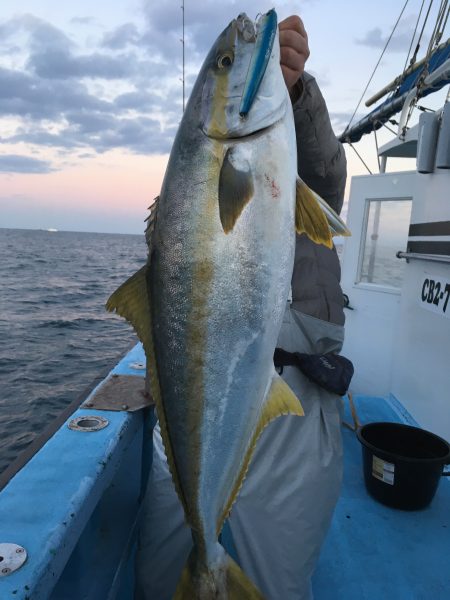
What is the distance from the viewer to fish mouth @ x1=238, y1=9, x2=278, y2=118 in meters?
1.49

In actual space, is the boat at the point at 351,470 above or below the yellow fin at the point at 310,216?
below

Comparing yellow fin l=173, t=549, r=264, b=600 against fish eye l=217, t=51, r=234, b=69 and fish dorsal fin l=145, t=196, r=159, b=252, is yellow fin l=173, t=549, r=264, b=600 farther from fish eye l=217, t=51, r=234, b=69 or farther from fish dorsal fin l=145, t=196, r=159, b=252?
fish eye l=217, t=51, r=234, b=69

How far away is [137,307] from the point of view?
1.63m

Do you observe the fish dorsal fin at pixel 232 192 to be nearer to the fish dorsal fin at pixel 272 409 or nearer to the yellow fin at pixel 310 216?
the yellow fin at pixel 310 216

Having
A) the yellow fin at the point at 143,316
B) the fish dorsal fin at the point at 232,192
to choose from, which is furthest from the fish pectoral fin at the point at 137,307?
the fish dorsal fin at the point at 232,192

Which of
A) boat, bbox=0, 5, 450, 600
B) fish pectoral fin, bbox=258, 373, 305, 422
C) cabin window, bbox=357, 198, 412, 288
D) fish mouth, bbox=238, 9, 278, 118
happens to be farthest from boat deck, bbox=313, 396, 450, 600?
cabin window, bbox=357, 198, 412, 288

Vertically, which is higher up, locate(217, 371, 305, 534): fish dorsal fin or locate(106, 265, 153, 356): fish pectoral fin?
locate(106, 265, 153, 356): fish pectoral fin

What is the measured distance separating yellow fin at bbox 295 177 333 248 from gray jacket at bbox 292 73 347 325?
2.07 ft

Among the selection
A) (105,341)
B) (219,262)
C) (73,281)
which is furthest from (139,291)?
(73,281)

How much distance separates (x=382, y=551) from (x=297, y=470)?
1395mm

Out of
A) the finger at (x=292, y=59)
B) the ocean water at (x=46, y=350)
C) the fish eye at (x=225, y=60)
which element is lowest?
the ocean water at (x=46, y=350)

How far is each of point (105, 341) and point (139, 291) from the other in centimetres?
1399

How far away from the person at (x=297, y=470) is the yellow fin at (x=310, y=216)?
2.08ft

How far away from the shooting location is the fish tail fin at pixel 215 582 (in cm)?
168
